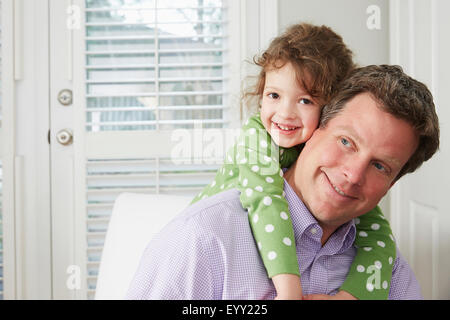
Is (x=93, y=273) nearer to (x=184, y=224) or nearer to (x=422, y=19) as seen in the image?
(x=184, y=224)

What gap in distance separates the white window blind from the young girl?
2.46 ft

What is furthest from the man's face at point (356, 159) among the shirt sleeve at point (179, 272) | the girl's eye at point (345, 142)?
the shirt sleeve at point (179, 272)

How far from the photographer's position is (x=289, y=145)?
3.57ft

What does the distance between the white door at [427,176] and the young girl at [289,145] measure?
40cm

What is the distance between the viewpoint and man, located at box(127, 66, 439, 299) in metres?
0.82

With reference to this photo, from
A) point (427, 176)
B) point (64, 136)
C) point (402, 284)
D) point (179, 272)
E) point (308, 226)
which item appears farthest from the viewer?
point (64, 136)

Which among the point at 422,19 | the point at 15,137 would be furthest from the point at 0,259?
the point at 422,19

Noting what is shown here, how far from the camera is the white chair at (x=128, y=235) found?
1222 millimetres

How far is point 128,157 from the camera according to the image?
6.40 ft

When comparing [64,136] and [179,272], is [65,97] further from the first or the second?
[179,272]

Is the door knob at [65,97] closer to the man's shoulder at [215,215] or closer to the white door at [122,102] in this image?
the white door at [122,102]

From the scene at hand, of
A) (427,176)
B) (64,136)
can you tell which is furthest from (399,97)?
(64,136)

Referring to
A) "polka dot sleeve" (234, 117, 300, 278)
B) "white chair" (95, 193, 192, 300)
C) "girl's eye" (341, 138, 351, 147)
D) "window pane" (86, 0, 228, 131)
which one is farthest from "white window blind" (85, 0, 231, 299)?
"girl's eye" (341, 138, 351, 147)

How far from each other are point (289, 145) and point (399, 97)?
0.32 m
